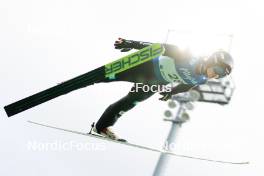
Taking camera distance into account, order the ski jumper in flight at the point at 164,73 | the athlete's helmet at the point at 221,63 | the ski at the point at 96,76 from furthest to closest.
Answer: the ski at the point at 96,76, the ski jumper in flight at the point at 164,73, the athlete's helmet at the point at 221,63

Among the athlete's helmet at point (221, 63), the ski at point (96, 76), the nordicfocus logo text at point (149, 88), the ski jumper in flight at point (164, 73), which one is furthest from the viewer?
the nordicfocus logo text at point (149, 88)

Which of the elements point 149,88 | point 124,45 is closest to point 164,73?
point 149,88

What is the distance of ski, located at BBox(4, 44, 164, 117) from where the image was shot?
42.2 ft

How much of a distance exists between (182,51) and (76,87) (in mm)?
2449

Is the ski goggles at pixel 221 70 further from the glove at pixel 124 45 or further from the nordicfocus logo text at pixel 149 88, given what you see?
the glove at pixel 124 45

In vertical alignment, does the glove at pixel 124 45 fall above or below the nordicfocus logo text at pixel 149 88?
above

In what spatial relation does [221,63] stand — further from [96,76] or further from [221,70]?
[96,76]

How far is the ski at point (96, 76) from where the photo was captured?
12.9 meters

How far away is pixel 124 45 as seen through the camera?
1309cm

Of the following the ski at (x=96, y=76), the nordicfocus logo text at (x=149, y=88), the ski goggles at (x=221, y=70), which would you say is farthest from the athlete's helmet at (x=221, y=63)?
the nordicfocus logo text at (x=149, y=88)

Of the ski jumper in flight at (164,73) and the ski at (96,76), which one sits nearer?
the ski jumper in flight at (164,73)

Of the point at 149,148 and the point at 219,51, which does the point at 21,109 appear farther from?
the point at 219,51

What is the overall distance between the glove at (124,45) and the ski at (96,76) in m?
0.18

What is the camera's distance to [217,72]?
39.6ft
